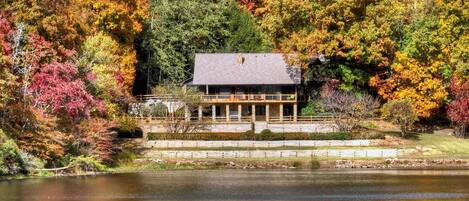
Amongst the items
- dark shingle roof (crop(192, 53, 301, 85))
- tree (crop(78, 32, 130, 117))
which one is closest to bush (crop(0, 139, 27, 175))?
tree (crop(78, 32, 130, 117))

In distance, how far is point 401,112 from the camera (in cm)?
8044

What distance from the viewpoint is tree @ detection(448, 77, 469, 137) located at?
81438mm

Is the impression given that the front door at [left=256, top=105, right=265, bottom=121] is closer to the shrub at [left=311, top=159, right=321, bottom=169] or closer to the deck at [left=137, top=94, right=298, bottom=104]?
the deck at [left=137, top=94, right=298, bottom=104]

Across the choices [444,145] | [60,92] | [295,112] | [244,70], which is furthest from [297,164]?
[244,70]

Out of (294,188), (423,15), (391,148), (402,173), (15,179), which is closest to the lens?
(294,188)

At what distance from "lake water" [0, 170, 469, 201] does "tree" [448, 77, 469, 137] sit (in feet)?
63.5

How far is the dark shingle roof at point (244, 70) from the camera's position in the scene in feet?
297

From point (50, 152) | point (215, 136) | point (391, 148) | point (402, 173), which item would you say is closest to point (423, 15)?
point (391, 148)

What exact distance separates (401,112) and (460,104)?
568 cm

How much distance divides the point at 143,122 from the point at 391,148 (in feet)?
77.3

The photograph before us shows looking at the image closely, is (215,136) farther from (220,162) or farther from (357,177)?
(357,177)

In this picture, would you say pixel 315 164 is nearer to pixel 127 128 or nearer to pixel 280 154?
pixel 280 154

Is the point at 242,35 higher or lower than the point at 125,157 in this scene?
higher

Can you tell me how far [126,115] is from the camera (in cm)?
8375
